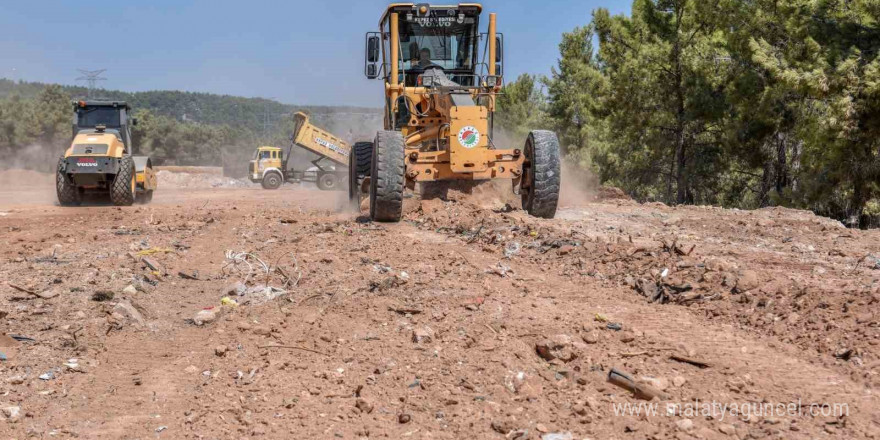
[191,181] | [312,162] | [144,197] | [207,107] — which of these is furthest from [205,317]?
[207,107]

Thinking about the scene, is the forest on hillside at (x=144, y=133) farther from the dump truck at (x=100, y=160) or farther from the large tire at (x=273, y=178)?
the dump truck at (x=100, y=160)

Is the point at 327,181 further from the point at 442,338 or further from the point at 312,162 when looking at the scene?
the point at 442,338

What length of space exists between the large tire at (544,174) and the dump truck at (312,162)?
1943 cm

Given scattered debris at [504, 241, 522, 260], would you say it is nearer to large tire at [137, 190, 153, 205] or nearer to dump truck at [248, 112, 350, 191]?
large tire at [137, 190, 153, 205]

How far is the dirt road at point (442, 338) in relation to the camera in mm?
4012

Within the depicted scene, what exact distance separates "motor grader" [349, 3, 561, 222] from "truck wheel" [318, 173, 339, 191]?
17.1 meters

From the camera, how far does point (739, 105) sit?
18.3 meters

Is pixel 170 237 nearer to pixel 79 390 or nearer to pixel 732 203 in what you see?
pixel 79 390

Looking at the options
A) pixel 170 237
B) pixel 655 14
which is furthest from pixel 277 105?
pixel 170 237

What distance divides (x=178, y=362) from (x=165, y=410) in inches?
32.4

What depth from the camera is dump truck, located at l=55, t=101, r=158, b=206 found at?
53.8ft

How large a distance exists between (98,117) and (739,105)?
601 inches

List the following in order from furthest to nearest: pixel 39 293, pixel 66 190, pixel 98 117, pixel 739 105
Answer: pixel 739 105, pixel 98 117, pixel 66 190, pixel 39 293

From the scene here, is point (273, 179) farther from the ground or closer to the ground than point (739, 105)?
closer to the ground
